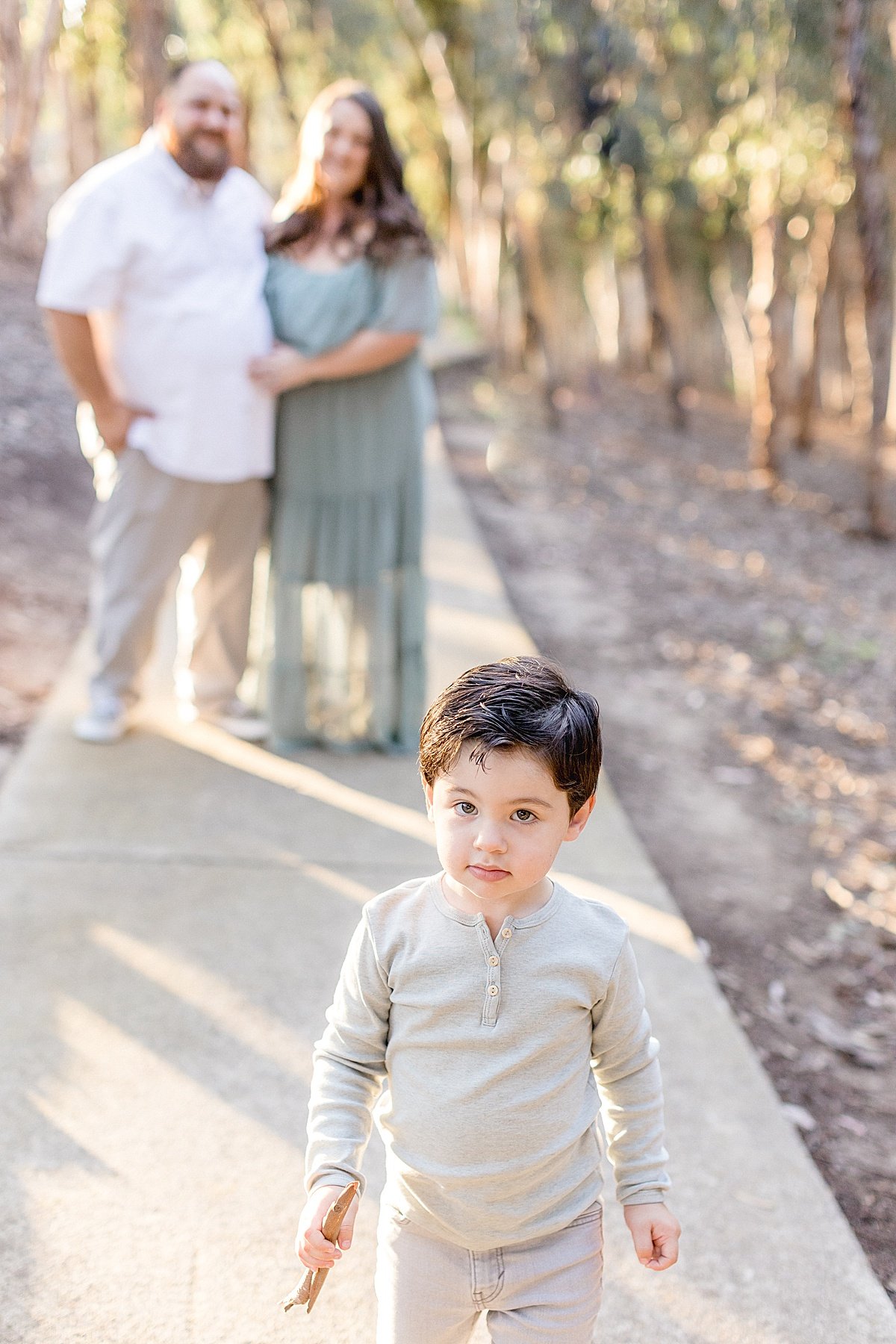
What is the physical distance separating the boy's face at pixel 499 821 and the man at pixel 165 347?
8.16 ft

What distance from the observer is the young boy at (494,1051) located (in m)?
1.61

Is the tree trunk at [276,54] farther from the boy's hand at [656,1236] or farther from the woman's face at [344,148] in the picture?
the boy's hand at [656,1236]

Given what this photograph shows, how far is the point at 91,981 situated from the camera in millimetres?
2889

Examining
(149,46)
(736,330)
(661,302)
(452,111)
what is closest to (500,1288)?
(149,46)

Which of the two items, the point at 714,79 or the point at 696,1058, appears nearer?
the point at 696,1058

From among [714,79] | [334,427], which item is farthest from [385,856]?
[714,79]

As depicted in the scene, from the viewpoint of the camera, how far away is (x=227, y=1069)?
265cm

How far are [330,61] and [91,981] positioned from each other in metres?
18.7

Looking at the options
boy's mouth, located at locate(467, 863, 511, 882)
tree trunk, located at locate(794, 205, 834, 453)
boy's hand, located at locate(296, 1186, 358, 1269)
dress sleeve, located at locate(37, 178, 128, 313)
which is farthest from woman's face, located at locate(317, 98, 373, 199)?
tree trunk, located at locate(794, 205, 834, 453)

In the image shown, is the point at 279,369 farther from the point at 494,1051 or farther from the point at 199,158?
the point at 494,1051

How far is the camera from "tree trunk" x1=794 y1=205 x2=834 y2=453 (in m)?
12.7

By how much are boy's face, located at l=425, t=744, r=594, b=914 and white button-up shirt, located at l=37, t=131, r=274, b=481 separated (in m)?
2.48

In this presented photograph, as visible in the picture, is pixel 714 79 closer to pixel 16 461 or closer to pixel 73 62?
pixel 73 62

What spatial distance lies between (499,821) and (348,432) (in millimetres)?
2659
